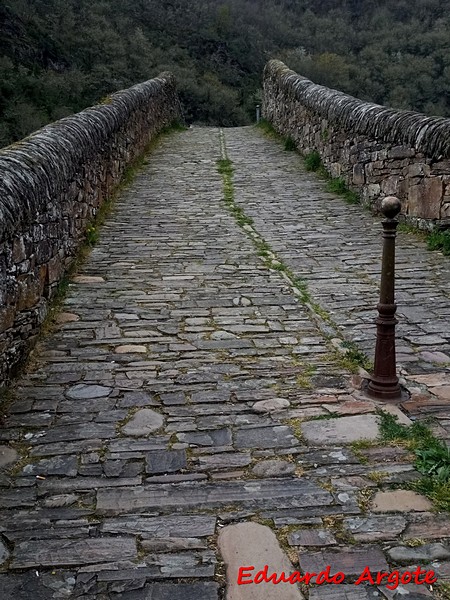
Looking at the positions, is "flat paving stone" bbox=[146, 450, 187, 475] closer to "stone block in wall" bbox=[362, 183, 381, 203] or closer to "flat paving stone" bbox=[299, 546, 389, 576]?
"flat paving stone" bbox=[299, 546, 389, 576]

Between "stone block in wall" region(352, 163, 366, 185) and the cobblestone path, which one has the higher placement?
"stone block in wall" region(352, 163, 366, 185)

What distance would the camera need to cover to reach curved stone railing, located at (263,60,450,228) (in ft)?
23.0

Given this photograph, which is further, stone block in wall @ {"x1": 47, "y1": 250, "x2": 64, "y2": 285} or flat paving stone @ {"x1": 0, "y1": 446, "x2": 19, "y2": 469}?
stone block in wall @ {"x1": 47, "y1": 250, "x2": 64, "y2": 285}

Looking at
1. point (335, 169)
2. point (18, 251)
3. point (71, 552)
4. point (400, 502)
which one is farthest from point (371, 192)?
point (71, 552)

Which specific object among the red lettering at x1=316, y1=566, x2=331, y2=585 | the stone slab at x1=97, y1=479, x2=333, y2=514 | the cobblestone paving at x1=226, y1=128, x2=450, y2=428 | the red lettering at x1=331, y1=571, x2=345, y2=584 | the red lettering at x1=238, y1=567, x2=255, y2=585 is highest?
the red lettering at x1=331, y1=571, x2=345, y2=584

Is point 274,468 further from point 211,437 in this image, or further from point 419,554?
point 419,554

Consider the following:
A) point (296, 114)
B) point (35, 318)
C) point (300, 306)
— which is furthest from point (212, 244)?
point (296, 114)

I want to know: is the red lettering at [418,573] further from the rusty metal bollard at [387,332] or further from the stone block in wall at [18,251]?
the stone block in wall at [18,251]

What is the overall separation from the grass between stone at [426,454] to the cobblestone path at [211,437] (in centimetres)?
6

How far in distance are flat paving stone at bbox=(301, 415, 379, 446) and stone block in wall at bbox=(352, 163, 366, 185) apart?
607 centimetres

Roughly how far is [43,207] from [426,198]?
4.26 meters

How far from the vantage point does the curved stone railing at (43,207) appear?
3.97 meters

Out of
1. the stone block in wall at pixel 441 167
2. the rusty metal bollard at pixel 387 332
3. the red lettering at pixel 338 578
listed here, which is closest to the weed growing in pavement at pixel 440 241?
the stone block in wall at pixel 441 167

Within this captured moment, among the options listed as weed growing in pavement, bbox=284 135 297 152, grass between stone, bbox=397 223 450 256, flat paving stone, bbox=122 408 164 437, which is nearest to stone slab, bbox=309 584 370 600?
flat paving stone, bbox=122 408 164 437
